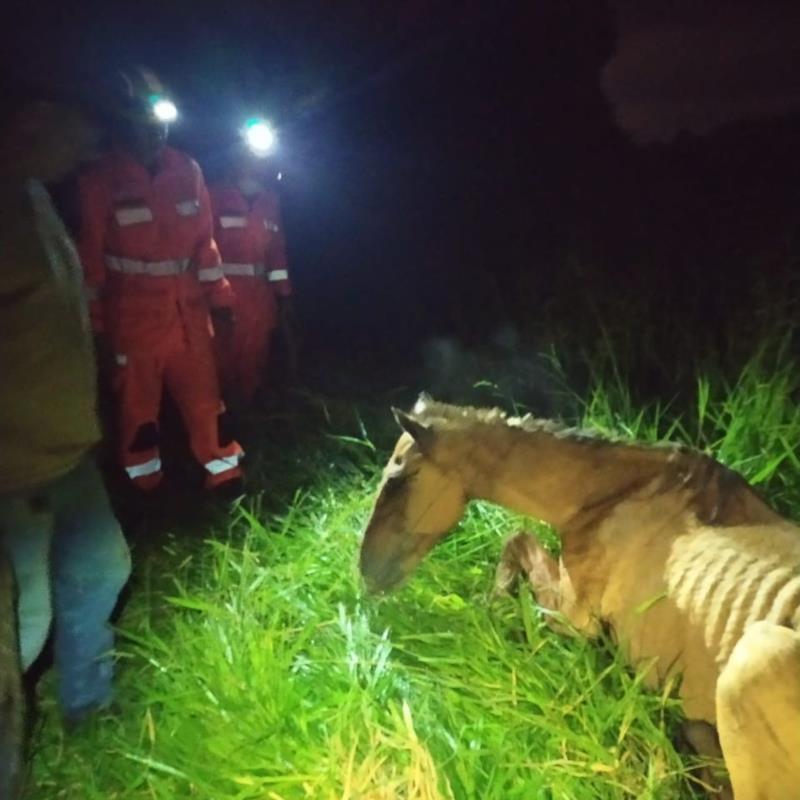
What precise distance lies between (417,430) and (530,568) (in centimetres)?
75

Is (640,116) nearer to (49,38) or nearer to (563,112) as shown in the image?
(563,112)

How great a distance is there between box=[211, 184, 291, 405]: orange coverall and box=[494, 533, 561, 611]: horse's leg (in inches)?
113

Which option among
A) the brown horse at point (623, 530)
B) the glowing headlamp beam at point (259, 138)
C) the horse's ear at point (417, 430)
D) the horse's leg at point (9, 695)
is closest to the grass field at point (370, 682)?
the brown horse at point (623, 530)

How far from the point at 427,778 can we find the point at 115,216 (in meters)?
3.17

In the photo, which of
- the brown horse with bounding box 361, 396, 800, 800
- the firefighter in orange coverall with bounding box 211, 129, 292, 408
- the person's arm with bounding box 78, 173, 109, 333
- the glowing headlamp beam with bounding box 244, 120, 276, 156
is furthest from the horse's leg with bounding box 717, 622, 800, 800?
the glowing headlamp beam with bounding box 244, 120, 276, 156

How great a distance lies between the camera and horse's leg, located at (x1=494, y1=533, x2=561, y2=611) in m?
3.24

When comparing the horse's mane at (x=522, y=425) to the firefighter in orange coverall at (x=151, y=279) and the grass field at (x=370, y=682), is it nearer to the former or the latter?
the grass field at (x=370, y=682)

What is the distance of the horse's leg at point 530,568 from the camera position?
3.24m

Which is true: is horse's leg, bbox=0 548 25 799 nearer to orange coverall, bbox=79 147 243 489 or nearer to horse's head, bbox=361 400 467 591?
horse's head, bbox=361 400 467 591

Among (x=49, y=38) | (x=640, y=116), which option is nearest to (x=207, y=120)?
(x=49, y=38)

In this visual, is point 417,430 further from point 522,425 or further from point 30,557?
point 30,557

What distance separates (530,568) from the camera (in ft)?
11.1

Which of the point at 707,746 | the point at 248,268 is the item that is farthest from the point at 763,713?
the point at 248,268

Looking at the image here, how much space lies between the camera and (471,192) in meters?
8.78
